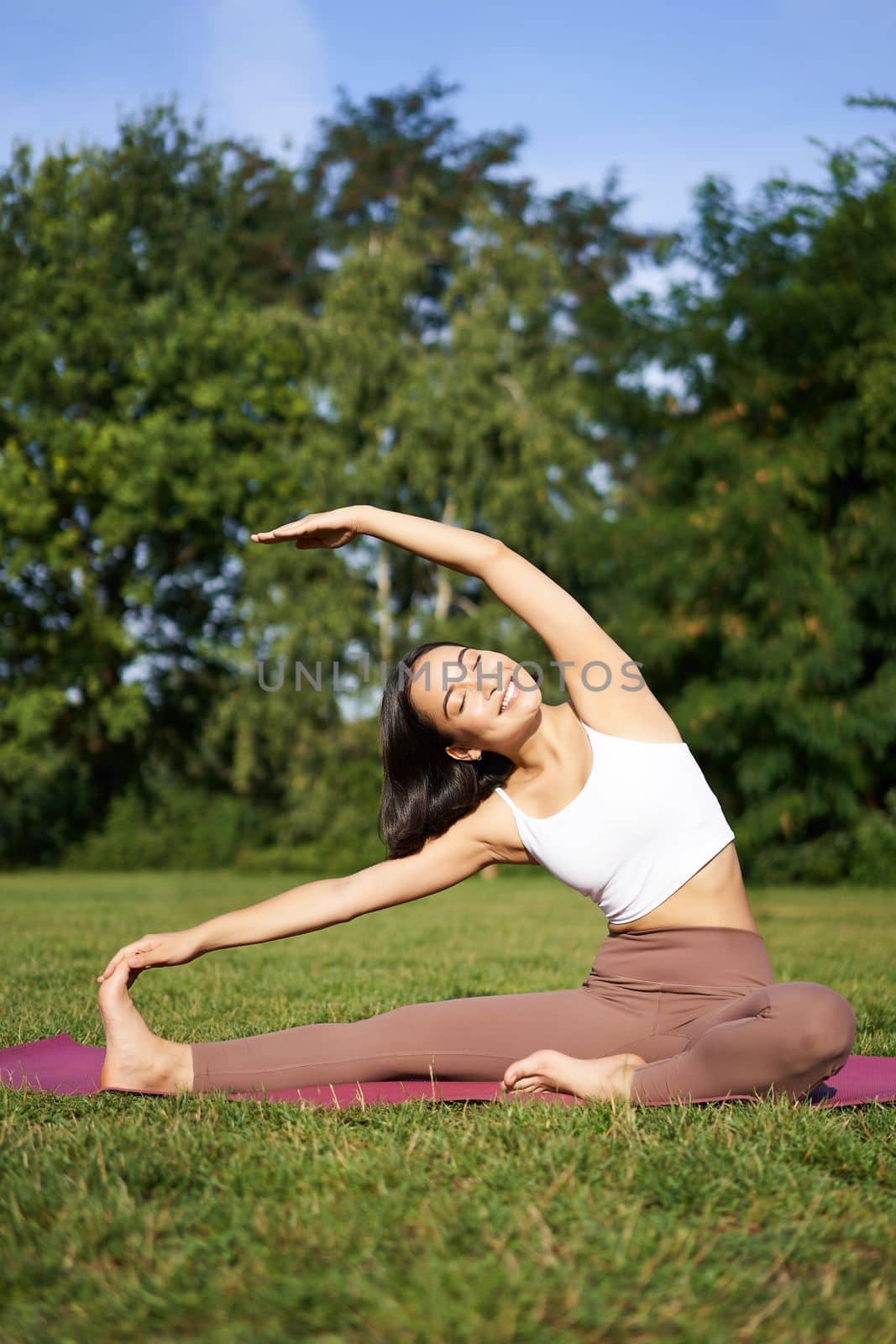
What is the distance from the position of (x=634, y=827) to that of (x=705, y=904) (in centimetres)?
28

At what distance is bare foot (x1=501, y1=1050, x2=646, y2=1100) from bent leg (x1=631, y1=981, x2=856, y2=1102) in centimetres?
4

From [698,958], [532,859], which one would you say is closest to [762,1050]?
[698,958]

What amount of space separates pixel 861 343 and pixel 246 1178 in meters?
15.6

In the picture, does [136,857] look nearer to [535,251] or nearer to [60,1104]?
[535,251]

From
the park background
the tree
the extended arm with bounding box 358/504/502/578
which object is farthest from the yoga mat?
the tree

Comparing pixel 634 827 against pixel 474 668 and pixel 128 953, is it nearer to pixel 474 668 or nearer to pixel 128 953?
pixel 474 668

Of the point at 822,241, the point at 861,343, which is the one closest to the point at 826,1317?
the point at 861,343

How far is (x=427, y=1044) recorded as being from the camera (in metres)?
3.07

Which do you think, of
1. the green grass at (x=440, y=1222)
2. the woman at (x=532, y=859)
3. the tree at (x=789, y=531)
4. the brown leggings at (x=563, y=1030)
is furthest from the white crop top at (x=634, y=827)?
the tree at (x=789, y=531)

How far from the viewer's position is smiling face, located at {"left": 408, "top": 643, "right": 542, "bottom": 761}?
2955 mm

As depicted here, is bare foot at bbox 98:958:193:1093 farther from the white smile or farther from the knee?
the knee

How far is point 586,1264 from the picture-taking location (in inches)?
70.0

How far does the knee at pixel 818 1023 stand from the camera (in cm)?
261

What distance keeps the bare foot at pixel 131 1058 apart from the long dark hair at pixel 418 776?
762mm
